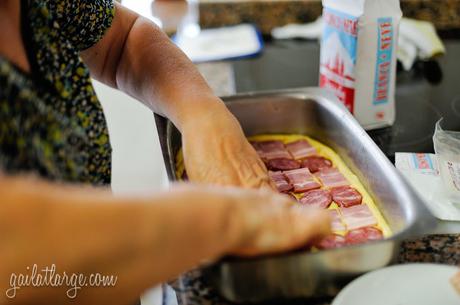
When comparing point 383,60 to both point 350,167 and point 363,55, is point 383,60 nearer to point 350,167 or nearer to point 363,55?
point 363,55

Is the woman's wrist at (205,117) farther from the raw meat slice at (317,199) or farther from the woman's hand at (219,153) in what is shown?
the raw meat slice at (317,199)

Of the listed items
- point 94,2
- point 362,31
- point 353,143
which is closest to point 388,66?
point 362,31

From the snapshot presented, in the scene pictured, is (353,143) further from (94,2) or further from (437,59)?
(437,59)

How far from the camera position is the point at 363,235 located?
78 cm

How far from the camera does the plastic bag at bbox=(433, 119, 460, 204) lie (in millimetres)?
833

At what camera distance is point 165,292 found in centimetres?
76

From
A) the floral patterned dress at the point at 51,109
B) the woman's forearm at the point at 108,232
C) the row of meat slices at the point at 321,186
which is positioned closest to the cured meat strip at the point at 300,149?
the row of meat slices at the point at 321,186

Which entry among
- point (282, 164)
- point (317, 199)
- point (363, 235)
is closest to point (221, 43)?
point (282, 164)

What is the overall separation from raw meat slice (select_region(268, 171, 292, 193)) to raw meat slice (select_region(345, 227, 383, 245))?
15cm

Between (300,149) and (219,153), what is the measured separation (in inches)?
11.8

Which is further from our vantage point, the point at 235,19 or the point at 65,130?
the point at 235,19

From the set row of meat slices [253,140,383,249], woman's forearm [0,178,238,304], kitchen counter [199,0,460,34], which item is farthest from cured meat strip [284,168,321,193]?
kitchen counter [199,0,460,34]

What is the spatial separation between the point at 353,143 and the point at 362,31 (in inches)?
8.7

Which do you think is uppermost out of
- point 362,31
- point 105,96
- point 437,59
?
point 362,31
